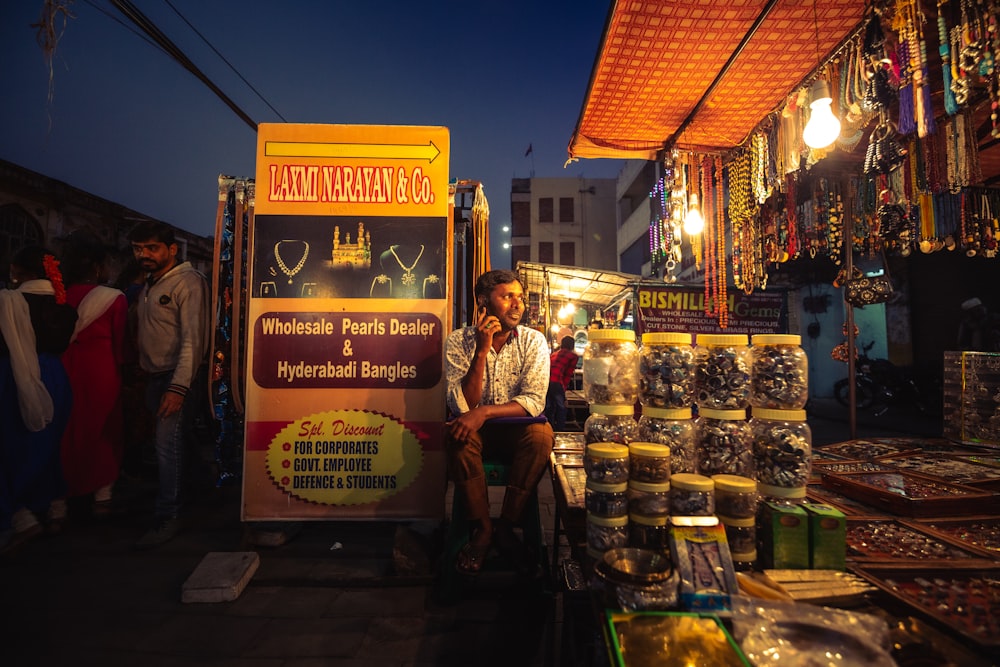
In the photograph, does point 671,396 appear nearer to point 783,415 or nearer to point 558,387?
point 783,415

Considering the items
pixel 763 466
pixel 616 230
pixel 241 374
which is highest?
pixel 616 230

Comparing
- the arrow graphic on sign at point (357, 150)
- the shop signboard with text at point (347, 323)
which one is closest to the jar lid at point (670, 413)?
the shop signboard with text at point (347, 323)

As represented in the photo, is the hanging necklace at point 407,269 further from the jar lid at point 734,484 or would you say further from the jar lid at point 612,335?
the jar lid at point 734,484

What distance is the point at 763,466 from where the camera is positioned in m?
1.67

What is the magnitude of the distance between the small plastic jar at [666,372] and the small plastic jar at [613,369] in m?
0.10

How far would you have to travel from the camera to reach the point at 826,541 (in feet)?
4.80

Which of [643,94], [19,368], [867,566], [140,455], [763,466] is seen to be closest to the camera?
[867,566]

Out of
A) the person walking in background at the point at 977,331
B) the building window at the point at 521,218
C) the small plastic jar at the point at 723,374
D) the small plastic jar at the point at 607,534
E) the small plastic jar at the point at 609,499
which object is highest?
the building window at the point at 521,218

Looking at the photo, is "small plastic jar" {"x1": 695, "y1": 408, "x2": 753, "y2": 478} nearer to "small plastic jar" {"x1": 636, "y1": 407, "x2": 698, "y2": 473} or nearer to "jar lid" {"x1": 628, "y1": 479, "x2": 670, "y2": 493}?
"small plastic jar" {"x1": 636, "y1": 407, "x2": 698, "y2": 473}

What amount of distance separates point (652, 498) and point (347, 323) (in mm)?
2285

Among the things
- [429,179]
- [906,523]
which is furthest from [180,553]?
[906,523]

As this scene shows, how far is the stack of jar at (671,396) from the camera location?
67.7 inches

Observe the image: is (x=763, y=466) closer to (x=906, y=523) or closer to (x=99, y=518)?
(x=906, y=523)

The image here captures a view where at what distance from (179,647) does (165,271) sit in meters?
2.55
